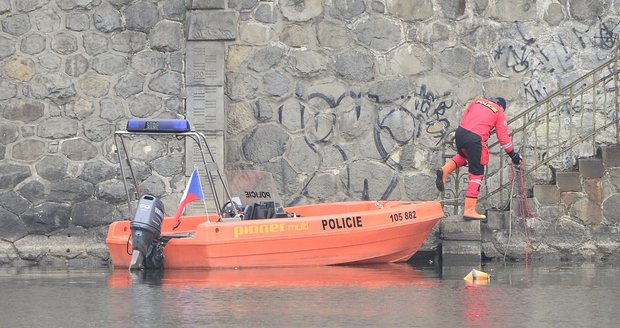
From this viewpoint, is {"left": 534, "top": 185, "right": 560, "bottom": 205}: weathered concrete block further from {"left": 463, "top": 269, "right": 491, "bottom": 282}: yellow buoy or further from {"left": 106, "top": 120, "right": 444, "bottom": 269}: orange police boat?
{"left": 463, "top": 269, "right": 491, "bottom": 282}: yellow buoy

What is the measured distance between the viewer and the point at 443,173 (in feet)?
52.7

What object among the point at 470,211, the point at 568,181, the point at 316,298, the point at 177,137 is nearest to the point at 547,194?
the point at 568,181

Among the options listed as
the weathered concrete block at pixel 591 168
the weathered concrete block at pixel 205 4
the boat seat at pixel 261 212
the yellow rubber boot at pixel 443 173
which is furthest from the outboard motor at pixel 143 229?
the weathered concrete block at pixel 591 168

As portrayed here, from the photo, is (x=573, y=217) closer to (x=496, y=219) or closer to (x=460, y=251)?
(x=496, y=219)

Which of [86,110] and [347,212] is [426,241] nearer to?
[347,212]

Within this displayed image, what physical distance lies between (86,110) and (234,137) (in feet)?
5.93

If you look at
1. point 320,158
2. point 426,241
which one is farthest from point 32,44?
point 426,241

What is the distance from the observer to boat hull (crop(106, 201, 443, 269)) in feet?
48.0

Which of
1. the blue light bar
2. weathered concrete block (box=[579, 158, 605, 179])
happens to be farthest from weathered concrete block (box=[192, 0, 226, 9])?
weathered concrete block (box=[579, 158, 605, 179])

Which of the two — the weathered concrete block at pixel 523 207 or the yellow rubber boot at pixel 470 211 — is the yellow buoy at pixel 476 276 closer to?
the yellow rubber boot at pixel 470 211

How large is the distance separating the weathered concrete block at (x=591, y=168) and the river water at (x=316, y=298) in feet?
5.36

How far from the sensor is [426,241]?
16.6 meters

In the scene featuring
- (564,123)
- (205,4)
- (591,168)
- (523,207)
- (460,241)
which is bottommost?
(460,241)

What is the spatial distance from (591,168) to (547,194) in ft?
1.90
